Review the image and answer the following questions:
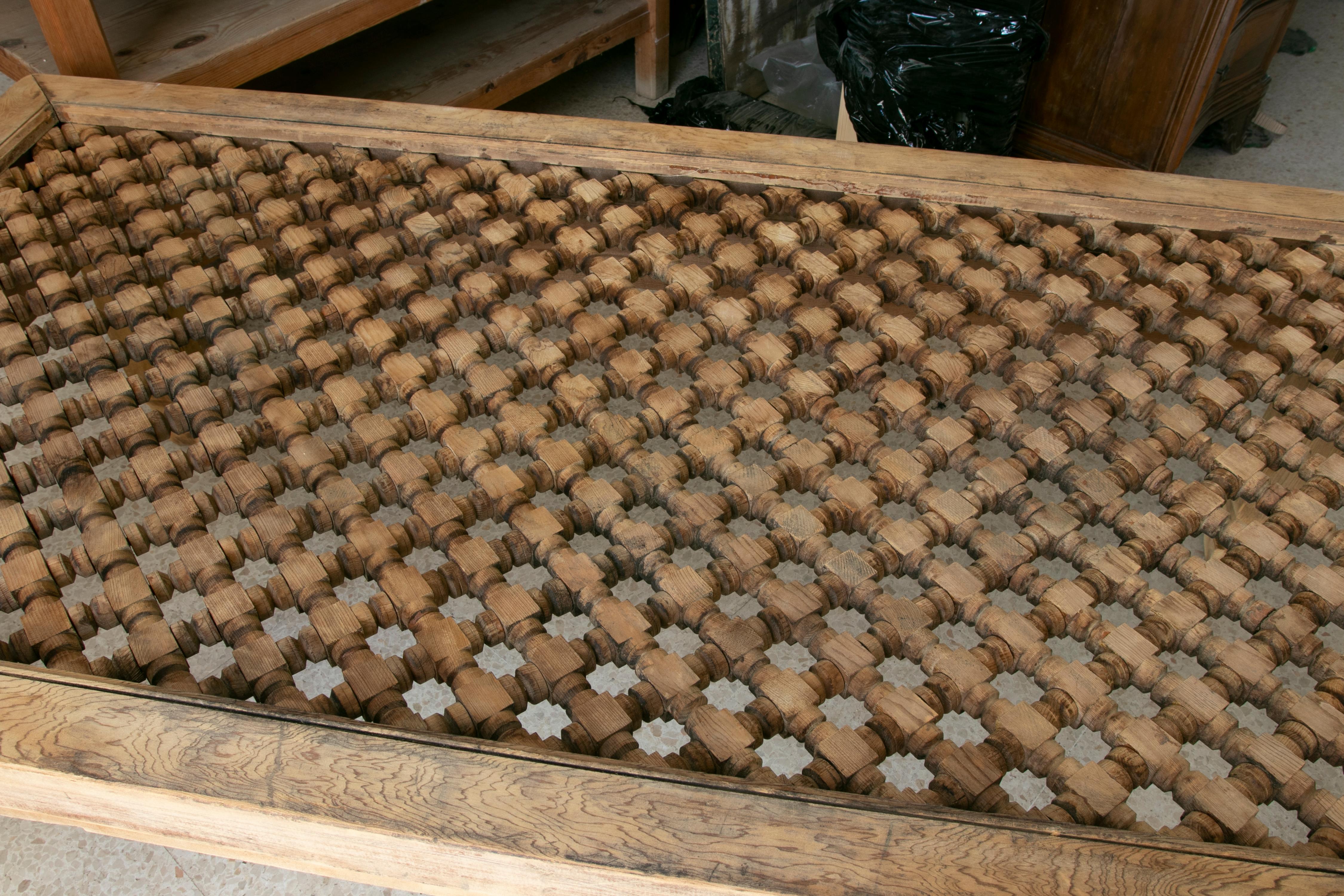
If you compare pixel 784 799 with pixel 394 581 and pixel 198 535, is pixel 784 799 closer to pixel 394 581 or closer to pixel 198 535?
pixel 394 581

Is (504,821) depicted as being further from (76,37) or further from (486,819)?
(76,37)

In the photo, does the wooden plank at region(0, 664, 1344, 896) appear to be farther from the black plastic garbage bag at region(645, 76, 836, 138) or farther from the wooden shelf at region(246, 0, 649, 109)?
the black plastic garbage bag at region(645, 76, 836, 138)

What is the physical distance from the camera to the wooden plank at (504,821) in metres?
0.58

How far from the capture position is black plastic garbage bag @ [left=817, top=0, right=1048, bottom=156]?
1782mm

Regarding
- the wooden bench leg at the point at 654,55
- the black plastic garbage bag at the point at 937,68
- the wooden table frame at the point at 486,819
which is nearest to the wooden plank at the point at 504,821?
the wooden table frame at the point at 486,819

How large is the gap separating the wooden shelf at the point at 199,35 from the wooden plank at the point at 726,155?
31 centimetres

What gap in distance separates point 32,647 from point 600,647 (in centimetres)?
42

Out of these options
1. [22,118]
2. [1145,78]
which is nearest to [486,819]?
[22,118]

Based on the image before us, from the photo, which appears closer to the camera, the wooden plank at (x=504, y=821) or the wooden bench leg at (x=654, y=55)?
the wooden plank at (x=504, y=821)

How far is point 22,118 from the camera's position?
1114 millimetres

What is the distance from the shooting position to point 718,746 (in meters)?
0.66

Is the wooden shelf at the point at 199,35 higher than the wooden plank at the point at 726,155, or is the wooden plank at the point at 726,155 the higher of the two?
the wooden plank at the point at 726,155

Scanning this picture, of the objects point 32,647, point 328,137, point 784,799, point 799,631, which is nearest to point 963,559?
point 799,631

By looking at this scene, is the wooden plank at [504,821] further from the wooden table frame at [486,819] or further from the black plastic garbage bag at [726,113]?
the black plastic garbage bag at [726,113]
